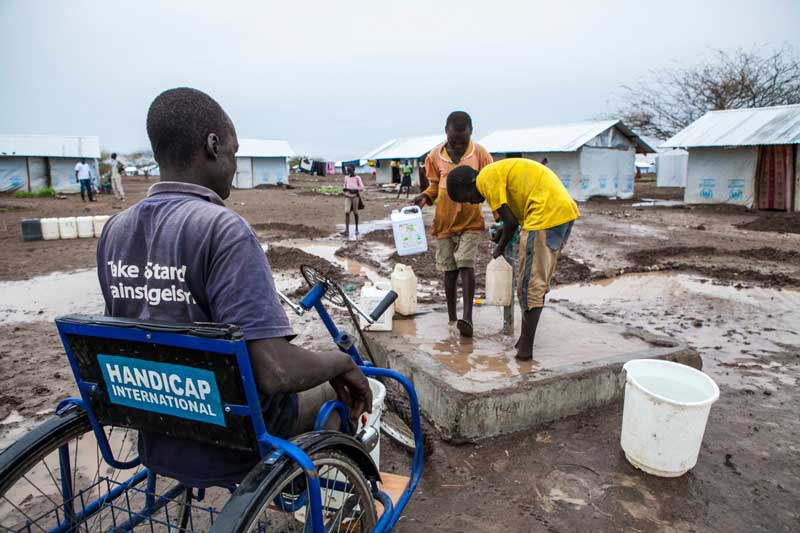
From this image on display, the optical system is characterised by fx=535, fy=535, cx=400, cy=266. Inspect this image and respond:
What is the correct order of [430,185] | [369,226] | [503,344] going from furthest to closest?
[369,226] < [430,185] < [503,344]

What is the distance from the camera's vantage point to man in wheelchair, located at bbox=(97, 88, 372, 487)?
149cm

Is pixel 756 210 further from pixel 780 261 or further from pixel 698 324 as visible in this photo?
pixel 698 324

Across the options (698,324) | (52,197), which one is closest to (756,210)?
(698,324)

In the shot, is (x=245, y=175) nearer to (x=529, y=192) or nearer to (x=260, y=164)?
(x=260, y=164)

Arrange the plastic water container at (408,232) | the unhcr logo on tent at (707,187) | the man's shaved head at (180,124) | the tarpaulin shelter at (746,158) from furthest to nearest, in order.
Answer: the unhcr logo on tent at (707,187), the tarpaulin shelter at (746,158), the plastic water container at (408,232), the man's shaved head at (180,124)

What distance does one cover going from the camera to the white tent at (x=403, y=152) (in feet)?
111

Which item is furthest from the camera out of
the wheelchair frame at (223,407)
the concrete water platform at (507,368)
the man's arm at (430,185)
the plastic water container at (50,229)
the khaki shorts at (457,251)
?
the plastic water container at (50,229)

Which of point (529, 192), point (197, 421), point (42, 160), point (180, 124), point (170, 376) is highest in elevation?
point (42, 160)

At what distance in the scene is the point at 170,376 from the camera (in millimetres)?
1516

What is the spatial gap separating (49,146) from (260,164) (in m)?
11.6

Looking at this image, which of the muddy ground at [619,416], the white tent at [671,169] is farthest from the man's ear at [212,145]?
the white tent at [671,169]

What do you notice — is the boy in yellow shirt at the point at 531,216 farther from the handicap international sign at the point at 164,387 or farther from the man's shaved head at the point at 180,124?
the handicap international sign at the point at 164,387

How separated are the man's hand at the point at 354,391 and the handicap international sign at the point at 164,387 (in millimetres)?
473

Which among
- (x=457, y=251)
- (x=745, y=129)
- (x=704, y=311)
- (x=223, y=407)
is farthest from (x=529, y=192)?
(x=745, y=129)
